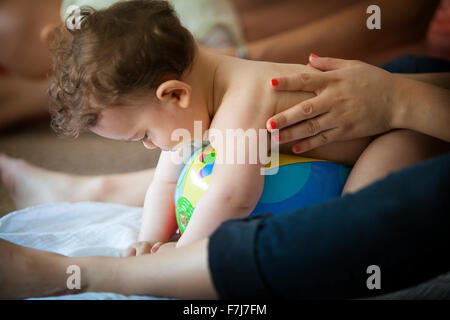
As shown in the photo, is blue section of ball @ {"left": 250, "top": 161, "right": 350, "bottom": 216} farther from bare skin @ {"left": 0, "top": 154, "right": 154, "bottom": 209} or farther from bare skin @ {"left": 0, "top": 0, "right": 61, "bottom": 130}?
bare skin @ {"left": 0, "top": 0, "right": 61, "bottom": 130}

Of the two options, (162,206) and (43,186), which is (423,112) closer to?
(162,206)

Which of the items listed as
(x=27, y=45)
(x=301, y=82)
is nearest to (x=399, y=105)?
(x=301, y=82)

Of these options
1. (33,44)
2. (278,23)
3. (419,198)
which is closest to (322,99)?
(419,198)

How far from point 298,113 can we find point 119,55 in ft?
0.77

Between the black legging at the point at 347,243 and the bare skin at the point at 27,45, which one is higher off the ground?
the bare skin at the point at 27,45

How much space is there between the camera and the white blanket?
29.7 inches

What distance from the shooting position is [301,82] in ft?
2.09

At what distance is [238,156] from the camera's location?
1.96 ft

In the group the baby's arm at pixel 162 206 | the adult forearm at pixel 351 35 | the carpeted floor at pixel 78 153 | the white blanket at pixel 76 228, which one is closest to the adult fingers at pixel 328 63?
the adult forearm at pixel 351 35

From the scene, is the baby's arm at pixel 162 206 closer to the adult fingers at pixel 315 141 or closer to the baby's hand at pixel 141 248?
the baby's hand at pixel 141 248

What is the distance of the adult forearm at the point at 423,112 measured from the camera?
0.64 meters

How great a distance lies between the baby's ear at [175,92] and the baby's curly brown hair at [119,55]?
0.01 meters

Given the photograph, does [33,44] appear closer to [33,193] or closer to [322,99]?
[33,193]
